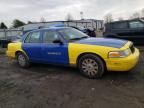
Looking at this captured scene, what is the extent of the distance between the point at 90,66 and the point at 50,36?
1837mm

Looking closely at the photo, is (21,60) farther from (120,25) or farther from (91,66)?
(120,25)

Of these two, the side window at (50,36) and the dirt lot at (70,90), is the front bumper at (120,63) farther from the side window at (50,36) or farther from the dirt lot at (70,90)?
the side window at (50,36)

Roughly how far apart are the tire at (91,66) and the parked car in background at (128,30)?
598 centimetres

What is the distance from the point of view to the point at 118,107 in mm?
3934

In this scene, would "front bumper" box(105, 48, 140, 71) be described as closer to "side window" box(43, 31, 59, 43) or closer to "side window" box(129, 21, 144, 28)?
"side window" box(43, 31, 59, 43)

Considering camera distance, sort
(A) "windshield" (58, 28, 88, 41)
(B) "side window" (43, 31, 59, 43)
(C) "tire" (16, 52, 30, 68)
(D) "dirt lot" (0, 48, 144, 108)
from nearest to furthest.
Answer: (D) "dirt lot" (0, 48, 144, 108) < (A) "windshield" (58, 28, 88, 41) < (B) "side window" (43, 31, 59, 43) < (C) "tire" (16, 52, 30, 68)

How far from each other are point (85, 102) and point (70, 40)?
2442 mm

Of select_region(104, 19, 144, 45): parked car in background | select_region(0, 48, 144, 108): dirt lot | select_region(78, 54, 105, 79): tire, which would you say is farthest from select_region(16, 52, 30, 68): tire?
select_region(104, 19, 144, 45): parked car in background

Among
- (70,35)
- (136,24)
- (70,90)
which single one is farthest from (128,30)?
(70,90)

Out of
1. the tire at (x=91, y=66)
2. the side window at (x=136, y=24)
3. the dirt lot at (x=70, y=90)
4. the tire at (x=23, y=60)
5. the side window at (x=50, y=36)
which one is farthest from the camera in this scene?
the side window at (x=136, y=24)

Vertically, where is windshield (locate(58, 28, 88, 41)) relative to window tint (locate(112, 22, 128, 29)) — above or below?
below

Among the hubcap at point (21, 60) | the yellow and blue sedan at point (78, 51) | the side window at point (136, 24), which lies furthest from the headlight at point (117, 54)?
the side window at point (136, 24)

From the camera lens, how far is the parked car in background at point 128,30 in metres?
10.7

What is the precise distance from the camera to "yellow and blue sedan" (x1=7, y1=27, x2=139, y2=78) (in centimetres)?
536
